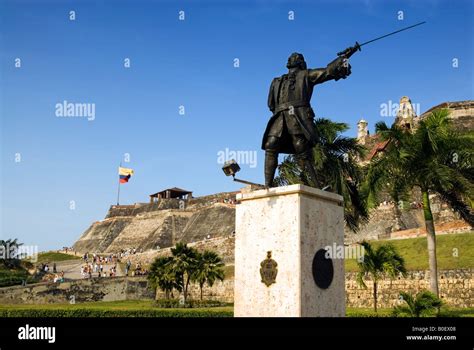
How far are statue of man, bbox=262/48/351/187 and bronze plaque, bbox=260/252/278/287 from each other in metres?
1.31

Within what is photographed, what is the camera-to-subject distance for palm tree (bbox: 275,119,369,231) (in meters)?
23.7

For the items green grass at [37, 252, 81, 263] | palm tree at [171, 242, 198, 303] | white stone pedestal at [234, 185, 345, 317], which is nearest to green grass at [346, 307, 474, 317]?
white stone pedestal at [234, 185, 345, 317]

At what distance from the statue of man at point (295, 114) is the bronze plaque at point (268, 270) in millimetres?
1312

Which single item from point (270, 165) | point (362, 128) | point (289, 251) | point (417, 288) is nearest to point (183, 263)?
point (417, 288)

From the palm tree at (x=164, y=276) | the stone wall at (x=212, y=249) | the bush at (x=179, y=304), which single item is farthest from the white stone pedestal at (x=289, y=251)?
the stone wall at (x=212, y=249)

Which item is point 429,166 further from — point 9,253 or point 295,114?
point 9,253

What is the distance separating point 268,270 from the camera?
25.4 ft

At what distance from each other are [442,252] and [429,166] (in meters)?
13.2

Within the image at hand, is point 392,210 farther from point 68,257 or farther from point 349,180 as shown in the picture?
point 68,257

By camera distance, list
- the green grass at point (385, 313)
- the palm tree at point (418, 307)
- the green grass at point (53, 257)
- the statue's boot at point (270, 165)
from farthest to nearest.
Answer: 1. the green grass at point (53, 257)
2. the green grass at point (385, 313)
3. the palm tree at point (418, 307)
4. the statue's boot at point (270, 165)

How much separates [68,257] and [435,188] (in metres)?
57.8

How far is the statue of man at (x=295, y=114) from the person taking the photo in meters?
8.49

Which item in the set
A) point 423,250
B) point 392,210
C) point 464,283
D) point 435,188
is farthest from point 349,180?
point 392,210

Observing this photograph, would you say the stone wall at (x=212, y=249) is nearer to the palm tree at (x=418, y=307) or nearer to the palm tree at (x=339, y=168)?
the palm tree at (x=339, y=168)
